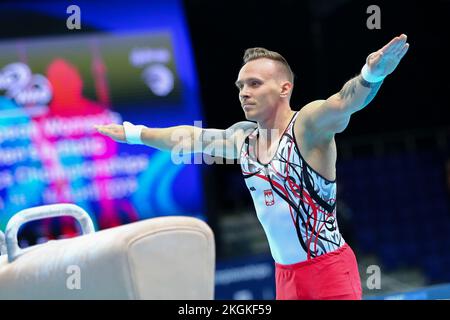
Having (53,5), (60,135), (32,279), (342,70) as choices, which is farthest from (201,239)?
(342,70)

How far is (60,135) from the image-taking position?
7199mm

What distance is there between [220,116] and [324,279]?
630 cm

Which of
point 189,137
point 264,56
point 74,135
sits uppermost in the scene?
point 74,135

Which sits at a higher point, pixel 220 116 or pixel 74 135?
pixel 220 116

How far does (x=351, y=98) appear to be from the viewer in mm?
2777

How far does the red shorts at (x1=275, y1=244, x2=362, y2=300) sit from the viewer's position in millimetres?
3037

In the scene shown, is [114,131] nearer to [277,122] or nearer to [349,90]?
[277,122]

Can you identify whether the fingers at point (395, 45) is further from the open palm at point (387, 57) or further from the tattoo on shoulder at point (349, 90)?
the tattoo on shoulder at point (349, 90)

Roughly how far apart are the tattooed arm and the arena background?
2428 mm

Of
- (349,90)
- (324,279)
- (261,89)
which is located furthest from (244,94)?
(324,279)

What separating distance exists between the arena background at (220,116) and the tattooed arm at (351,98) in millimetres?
2428

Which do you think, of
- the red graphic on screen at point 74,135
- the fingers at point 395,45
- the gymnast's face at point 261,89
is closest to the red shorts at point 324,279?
the gymnast's face at point 261,89

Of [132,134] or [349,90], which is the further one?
[132,134]

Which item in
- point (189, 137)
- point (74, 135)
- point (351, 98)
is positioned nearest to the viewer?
point (351, 98)
